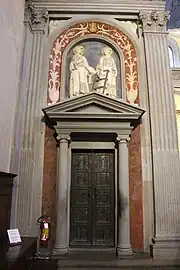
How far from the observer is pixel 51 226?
5.46 metres

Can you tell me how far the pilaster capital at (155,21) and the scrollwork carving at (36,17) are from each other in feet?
8.46

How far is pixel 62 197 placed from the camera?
5375 mm

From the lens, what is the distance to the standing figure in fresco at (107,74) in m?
6.29

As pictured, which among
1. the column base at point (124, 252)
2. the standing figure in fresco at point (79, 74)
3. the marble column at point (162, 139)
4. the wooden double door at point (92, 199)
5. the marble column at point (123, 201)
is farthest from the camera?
the standing figure in fresco at point (79, 74)

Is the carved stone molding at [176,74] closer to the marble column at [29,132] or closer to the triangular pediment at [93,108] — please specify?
the triangular pediment at [93,108]

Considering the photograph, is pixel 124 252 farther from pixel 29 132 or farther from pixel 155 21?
pixel 155 21

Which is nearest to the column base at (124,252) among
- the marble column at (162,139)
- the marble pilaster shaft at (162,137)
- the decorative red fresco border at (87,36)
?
the marble column at (162,139)

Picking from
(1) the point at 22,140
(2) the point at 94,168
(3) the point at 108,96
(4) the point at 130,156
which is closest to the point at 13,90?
(1) the point at 22,140

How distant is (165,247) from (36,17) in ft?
20.8

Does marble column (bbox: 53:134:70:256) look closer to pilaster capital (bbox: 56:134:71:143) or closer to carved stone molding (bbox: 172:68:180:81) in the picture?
pilaster capital (bbox: 56:134:71:143)

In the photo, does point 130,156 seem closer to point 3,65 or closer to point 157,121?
point 157,121

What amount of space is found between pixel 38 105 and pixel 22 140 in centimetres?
93

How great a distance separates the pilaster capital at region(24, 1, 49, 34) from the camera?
21.6ft

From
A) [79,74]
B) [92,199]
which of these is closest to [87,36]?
[79,74]
